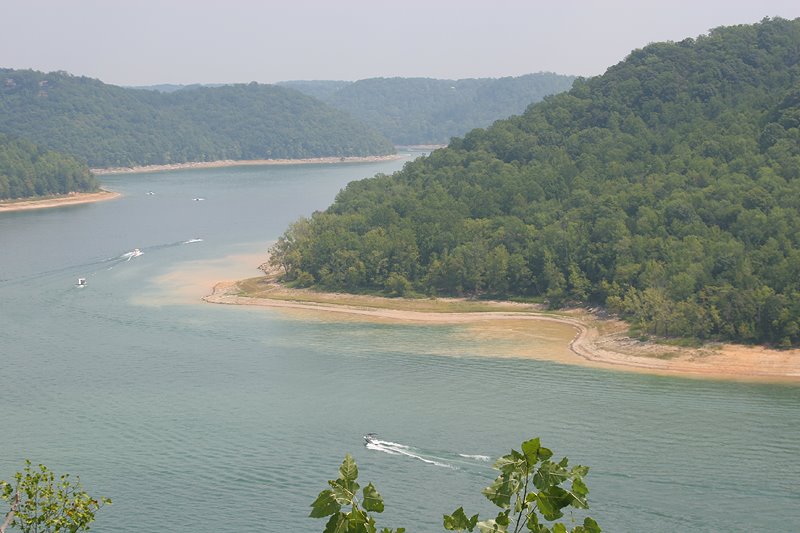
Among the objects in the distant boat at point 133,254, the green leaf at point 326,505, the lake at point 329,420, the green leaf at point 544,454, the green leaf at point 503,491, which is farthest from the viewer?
the distant boat at point 133,254

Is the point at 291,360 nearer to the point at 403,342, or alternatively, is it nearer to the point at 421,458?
the point at 403,342

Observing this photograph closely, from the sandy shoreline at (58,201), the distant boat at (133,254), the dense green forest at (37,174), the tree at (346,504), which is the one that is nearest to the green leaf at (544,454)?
the tree at (346,504)

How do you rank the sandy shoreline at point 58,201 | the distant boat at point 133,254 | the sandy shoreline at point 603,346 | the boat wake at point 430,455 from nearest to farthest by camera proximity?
1. the boat wake at point 430,455
2. the sandy shoreline at point 603,346
3. the distant boat at point 133,254
4. the sandy shoreline at point 58,201

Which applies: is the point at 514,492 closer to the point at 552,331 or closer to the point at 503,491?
the point at 503,491

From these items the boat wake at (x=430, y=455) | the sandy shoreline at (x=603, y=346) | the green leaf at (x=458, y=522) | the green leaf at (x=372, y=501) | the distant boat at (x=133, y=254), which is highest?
the green leaf at (x=372, y=501)

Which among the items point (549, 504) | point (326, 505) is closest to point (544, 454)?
point (549, 504)

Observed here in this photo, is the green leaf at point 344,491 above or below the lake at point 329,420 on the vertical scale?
above

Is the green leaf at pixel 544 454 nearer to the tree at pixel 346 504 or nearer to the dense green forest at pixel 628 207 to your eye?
the tree at pixel 346 504
